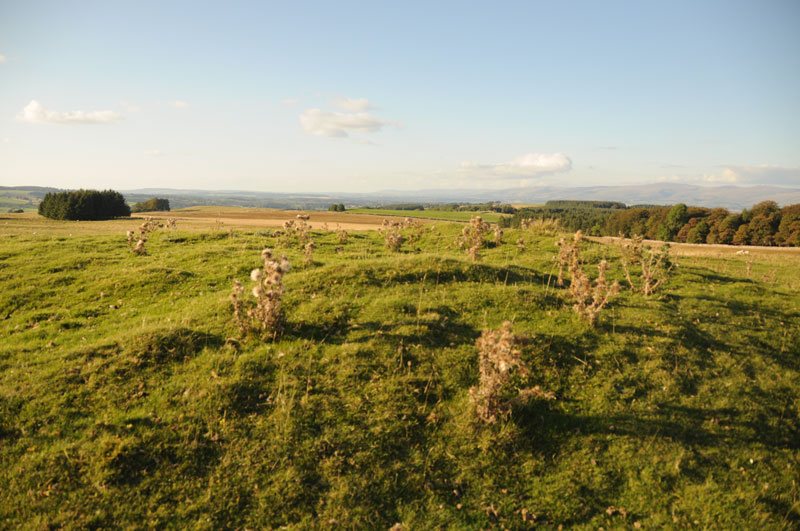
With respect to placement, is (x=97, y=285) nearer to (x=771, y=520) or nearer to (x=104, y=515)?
(x=104, y=515)

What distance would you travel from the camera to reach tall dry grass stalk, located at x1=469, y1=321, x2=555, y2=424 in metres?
7.30

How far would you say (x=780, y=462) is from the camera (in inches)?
275

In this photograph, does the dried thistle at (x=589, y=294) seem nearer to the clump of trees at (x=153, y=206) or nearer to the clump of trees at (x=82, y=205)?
the clump of trees at (x=82, y=205)

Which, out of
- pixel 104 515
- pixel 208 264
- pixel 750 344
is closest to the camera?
pixel 104 515

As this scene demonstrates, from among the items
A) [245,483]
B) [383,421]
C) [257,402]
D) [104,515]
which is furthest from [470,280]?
[104,515]

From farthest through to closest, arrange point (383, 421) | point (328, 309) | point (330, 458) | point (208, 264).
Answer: point (208, 264)
point (328, 309)
point (383, 421)
point (330, 458)

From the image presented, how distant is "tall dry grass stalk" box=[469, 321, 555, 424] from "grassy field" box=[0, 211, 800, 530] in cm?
28

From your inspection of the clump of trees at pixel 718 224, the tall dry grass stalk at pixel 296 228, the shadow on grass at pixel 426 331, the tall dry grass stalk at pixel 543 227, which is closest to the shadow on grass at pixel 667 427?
the shadow on grass at pixel 426 331

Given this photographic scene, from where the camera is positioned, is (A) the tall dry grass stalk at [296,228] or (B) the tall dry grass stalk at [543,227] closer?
(A) the tall dry grass stalk at [296,228]

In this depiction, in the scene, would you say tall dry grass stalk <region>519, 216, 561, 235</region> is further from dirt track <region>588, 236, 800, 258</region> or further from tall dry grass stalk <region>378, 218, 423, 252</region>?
tall dry grass stalk <region>378, 218, 423, 252</region>

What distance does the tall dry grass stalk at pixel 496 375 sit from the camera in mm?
7301

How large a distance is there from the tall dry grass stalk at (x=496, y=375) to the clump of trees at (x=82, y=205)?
297 ft

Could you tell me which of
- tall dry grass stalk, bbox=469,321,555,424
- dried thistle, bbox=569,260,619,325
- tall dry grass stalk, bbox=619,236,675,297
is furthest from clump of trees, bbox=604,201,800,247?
tall dry grass stalk, bbox=469,321,555,424

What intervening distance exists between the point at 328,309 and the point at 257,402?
153 inches
